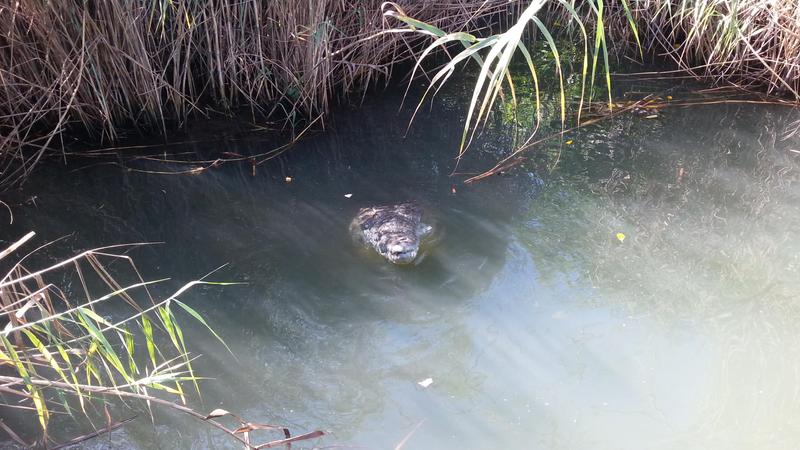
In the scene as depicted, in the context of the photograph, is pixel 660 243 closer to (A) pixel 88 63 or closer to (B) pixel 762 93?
(B) pixel 762 93

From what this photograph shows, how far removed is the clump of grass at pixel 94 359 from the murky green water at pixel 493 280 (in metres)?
0.13

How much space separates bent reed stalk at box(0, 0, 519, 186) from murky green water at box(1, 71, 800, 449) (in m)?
0.32

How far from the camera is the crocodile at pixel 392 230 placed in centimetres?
339

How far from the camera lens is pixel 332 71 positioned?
460cm

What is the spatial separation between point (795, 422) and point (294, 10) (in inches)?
136

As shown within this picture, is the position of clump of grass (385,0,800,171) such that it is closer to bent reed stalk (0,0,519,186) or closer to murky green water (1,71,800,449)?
murky green water (1,71,800,449)

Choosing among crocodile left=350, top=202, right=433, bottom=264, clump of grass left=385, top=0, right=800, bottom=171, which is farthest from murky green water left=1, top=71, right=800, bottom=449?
clump of grass left=385, top=0, right=800, bottom=171

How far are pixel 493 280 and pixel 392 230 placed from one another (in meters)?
0.58

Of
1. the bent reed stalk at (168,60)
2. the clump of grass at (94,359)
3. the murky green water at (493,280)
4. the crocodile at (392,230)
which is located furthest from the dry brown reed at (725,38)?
the clump of grass at (94,359)

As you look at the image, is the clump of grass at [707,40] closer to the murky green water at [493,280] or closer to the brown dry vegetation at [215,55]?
the brown dry vegetation at [215,55]

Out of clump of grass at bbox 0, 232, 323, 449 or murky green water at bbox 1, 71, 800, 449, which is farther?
murky green water at bbox 1, 71, 800, 449

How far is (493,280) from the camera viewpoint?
10.6 feet

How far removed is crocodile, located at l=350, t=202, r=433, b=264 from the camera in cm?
339

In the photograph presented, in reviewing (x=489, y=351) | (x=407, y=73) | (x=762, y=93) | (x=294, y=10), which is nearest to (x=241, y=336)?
(x=489, y=351)
